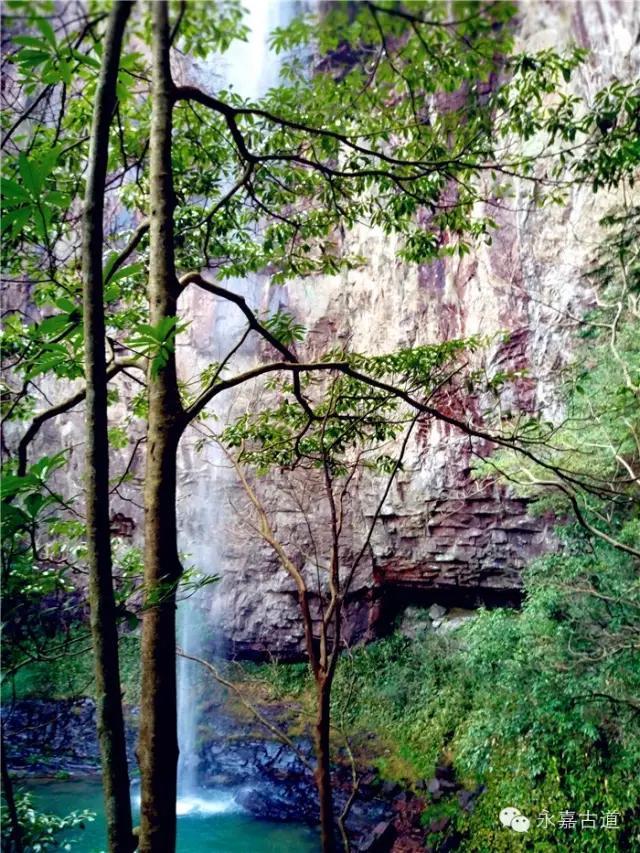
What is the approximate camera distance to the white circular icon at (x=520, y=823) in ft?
13.2

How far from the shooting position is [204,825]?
5.24 metres

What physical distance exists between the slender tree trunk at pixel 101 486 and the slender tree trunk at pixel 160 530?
0.15 metres

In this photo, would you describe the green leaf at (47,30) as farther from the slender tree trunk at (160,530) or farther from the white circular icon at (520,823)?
the white circular icon at (520,823)

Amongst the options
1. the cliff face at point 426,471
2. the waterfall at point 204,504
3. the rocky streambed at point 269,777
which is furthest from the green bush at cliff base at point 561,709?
the waterfall at point 204,504

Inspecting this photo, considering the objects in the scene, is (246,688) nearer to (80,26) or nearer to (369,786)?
(369,786)

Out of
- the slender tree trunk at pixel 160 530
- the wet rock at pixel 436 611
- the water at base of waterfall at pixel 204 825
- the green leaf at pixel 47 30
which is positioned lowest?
the water at base of waterfall at pixel 204 825

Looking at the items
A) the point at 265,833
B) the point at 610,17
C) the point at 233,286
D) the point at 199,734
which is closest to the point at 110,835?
the point at 610,17

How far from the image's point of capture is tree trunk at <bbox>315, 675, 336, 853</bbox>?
2297mm

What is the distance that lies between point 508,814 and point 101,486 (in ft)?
15.4

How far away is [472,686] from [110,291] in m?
5.74

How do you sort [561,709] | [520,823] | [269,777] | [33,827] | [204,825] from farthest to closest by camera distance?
[269,777] < [204,825] < [520,823] < [561,709] < [33,827]

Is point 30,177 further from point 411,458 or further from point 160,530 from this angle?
point 411,458

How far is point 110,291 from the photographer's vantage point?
1075 millimetres

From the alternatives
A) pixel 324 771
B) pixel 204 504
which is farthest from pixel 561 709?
pixel 204 504
